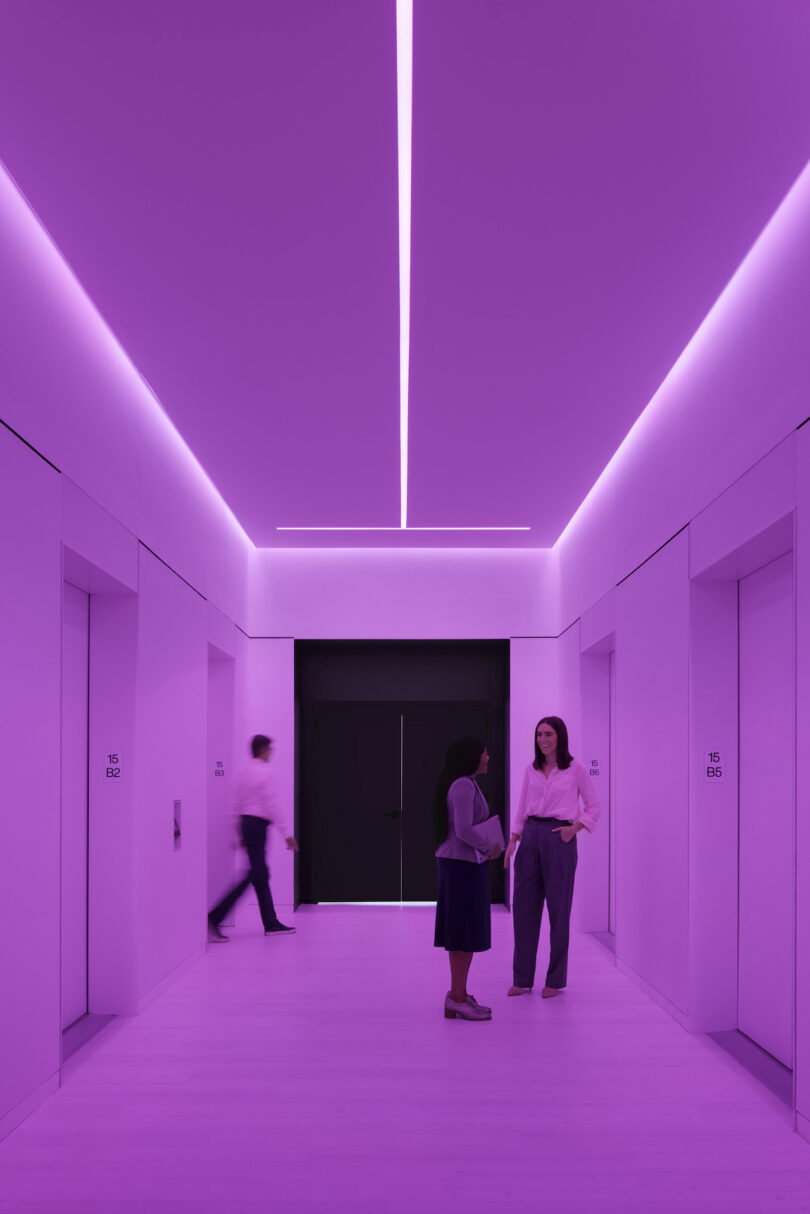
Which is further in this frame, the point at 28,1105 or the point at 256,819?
the point at 256,819

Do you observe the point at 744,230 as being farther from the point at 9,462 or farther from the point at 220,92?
the point at 9,462

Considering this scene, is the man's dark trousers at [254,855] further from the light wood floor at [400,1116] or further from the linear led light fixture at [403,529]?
the linear led light fixture at [403,529]

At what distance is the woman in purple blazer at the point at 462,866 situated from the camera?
6.20 metres

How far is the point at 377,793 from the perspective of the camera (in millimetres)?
11836

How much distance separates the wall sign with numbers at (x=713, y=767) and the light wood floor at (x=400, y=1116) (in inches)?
56.9

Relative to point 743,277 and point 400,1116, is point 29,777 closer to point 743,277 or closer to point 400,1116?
point 400,1116

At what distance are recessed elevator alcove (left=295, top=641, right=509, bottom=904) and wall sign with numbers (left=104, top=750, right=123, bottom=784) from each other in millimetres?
5226

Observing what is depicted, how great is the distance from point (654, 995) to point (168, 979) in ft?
10.9

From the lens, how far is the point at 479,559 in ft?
38.9

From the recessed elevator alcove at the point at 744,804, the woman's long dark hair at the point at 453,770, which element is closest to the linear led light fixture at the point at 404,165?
the recessed elevator alcove at the point at 744,804

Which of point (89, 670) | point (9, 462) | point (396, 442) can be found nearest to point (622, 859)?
point (396, 442)

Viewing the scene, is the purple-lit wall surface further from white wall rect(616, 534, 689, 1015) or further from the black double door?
the black double door

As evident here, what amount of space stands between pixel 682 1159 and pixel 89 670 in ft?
14.0

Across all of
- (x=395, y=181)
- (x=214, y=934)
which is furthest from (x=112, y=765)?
(x=395, y=181)
